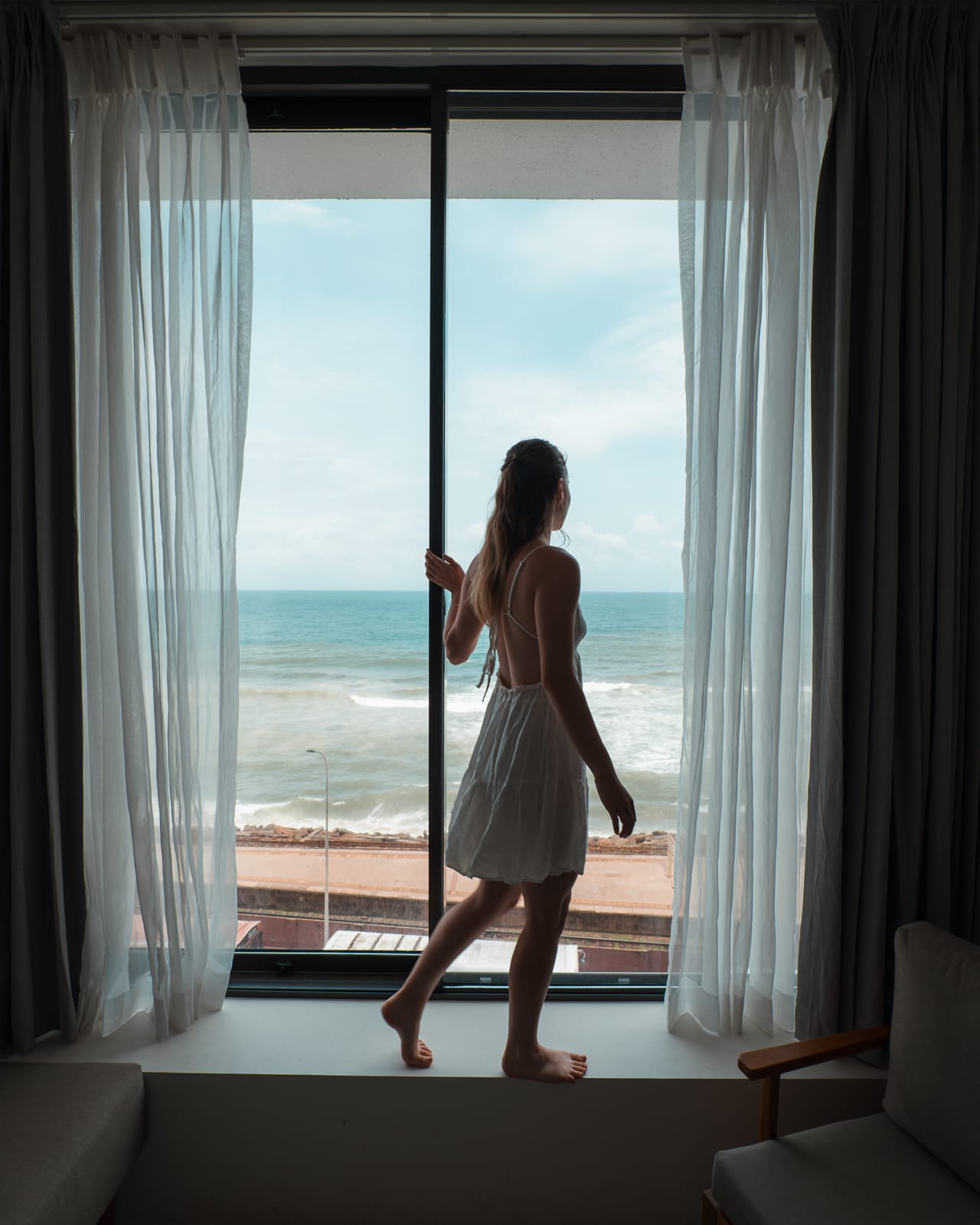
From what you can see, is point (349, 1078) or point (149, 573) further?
point (149, 573)

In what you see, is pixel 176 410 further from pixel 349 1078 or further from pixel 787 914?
pixel 787 914

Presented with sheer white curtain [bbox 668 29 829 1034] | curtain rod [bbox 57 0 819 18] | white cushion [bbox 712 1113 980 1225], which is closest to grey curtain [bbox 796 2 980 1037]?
sheer white curtain [bbox 668 29 829 1034]

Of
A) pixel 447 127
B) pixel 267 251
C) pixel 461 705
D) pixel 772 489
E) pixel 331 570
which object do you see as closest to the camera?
pixel 772 489

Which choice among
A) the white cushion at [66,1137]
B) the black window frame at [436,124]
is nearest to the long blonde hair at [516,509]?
the black window frame at [436,124]

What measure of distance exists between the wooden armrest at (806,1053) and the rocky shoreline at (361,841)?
765 cm

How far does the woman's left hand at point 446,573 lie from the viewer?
1.83 m

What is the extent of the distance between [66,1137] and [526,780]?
1071 millimetres

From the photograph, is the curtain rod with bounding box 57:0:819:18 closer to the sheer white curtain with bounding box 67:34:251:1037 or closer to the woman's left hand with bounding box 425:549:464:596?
the sheer white curtain with bounding box 67:34:251:1037

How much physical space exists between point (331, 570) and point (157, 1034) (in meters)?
10.4

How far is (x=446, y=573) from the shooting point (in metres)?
1.85

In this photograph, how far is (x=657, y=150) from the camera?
2.15 m

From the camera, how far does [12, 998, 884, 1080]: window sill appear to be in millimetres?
1656

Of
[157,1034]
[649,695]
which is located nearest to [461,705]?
[649,695]

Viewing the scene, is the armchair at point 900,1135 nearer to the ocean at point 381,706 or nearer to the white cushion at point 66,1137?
the white cushion at point 66,1137
